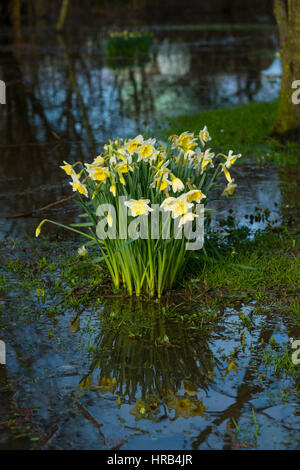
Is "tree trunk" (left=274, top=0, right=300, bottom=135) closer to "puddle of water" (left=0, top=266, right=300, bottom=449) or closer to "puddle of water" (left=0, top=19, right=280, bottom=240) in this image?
"puddle of water" (left=0, top=19, right=280, bottom=240)

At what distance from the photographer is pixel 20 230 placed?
19.8 feet

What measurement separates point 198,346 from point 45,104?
356 inches

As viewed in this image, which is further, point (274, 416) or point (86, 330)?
point (86, 330)

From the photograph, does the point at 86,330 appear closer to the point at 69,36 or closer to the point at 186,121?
the point at 186,121

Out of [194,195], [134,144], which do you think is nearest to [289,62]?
[134,144]

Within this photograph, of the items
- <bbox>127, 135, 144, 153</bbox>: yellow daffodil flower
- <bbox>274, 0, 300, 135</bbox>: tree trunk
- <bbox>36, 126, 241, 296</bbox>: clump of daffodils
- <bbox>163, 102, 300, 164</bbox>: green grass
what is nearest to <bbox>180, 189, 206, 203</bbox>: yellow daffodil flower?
<bbox>36, 126, 241, 296</bbox>: clump of daffodils

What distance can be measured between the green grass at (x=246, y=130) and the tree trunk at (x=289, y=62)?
255mm

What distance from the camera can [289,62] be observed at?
8602mm

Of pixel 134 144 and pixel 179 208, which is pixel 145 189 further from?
pixel 179 208

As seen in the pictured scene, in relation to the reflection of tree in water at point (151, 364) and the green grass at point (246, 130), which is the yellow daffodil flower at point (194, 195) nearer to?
the reflection of tree in water at point (151, 364)

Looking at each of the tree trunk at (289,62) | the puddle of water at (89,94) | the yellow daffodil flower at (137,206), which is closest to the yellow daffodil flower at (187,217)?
the yellow daffodil flower at (137,206)

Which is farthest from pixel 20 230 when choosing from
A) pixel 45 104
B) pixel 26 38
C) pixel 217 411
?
pixel 26 38

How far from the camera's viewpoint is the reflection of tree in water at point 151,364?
11.1 feet

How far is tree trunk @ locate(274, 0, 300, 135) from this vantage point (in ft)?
27.8
